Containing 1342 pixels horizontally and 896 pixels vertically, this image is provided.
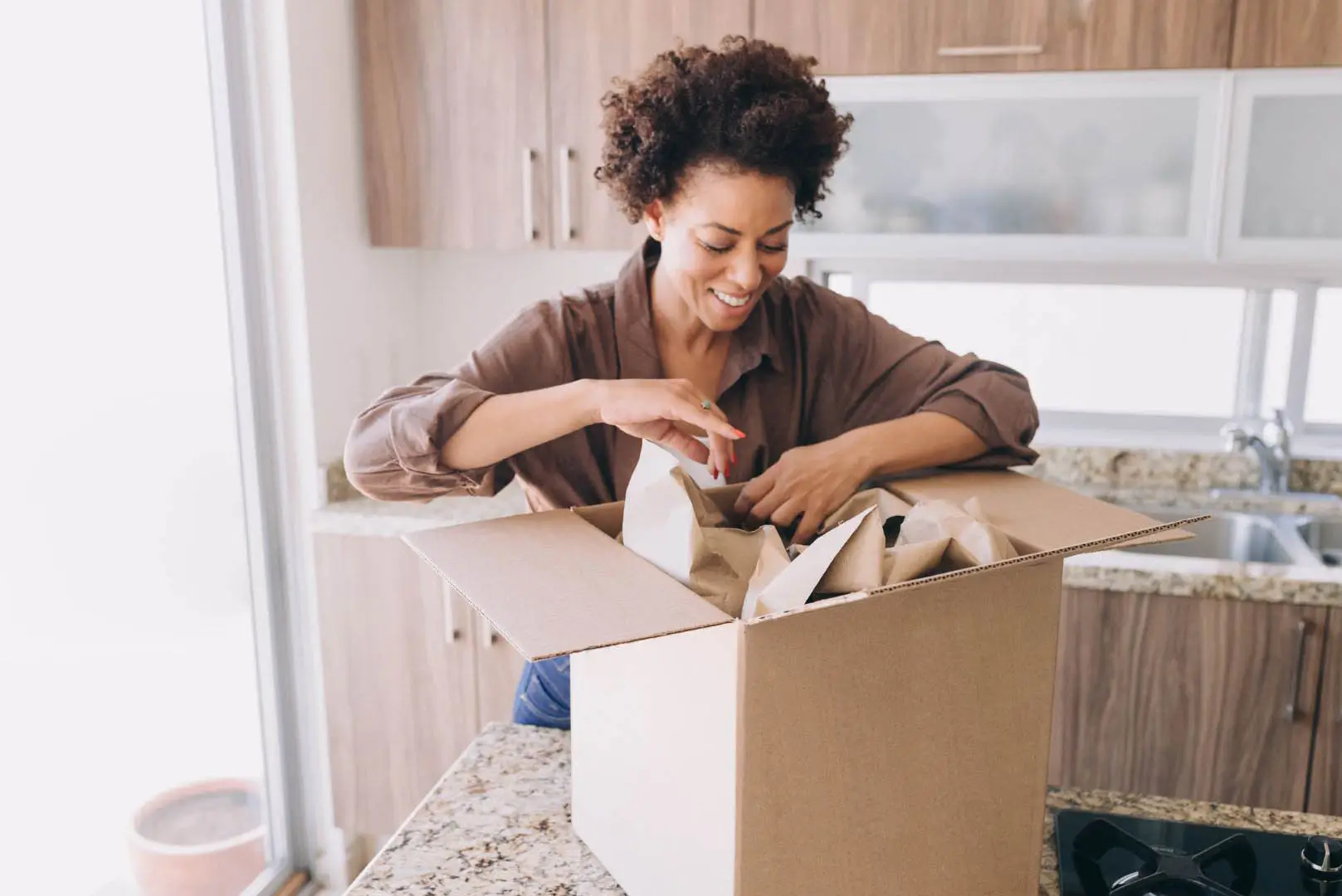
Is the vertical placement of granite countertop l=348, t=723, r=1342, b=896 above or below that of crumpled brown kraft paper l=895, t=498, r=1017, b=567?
below

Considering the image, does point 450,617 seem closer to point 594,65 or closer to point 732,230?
point 594,65

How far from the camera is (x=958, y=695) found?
0.77m

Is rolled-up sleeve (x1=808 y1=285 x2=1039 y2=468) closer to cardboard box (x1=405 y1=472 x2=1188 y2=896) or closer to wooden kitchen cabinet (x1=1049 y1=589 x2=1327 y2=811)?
cardboard box (x1=405 y1=472 x2=1188 y2=896)

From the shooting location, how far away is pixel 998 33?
2.13 m

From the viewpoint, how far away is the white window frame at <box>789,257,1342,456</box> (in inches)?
97.6

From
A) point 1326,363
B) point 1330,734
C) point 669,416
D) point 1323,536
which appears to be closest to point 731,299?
point 669,416

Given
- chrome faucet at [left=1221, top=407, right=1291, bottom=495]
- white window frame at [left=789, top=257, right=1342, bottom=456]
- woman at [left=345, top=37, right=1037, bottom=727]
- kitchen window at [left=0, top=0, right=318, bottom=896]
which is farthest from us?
white window frame at [left=789, top=257, right=1342, bottom=456]

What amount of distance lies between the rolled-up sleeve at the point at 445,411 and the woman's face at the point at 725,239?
0.16m

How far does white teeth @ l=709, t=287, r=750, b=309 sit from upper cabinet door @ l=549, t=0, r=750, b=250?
1069 millimetres

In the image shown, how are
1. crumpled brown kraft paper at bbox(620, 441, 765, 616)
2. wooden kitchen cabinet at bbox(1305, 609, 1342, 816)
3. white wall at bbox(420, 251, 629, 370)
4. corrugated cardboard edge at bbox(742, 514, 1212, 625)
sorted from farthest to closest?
white wall at bbox(420, 251, 629, 370)
wooden kitchen cabinet at bbox(1305, 609, 1342, 816)
crumpled brown kraft paper at bbox(620, 441, 765, 616)
corrugated cardboard edge at bbox(742, 514, 1212, 625)

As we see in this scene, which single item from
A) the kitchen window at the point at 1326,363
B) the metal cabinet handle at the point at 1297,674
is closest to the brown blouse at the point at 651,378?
the metal cabinet handle at the point at 1297,674

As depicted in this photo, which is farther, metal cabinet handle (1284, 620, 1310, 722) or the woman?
metal cabinet handle (1284, 620, 1310, 722)

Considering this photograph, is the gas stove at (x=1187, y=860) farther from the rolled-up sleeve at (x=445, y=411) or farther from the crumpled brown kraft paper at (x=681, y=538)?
the rolled-up sleeve at (x=445, y=411)

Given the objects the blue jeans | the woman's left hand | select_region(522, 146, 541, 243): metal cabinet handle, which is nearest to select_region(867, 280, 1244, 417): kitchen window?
select_region(522, 146, 541, 243): metal cabinet handle
